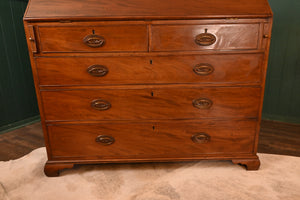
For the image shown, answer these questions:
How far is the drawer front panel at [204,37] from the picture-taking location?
4.44ft

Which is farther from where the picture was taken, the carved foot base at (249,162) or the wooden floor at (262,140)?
the wooden floor at (262,140)

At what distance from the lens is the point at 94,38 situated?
1344 mm

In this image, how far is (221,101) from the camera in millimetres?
1480

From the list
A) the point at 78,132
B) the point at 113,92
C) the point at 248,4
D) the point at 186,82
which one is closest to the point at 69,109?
the point at 78,132

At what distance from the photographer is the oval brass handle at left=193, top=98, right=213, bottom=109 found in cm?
147

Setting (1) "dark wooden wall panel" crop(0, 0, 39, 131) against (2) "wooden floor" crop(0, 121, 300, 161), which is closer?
(2) "wooden floor" crop(0, 121, 300, 161)

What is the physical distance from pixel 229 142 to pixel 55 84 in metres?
1.38

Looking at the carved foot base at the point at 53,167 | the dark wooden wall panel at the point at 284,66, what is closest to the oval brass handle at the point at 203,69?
the carved foot base at the point at 53,167

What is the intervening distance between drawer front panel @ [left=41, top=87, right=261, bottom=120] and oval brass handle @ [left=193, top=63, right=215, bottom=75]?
124mm

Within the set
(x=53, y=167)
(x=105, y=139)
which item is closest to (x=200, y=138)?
(x=105, y=139)

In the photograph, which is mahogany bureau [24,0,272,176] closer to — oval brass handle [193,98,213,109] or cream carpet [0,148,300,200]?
oval brass handle [193,98,213,109]

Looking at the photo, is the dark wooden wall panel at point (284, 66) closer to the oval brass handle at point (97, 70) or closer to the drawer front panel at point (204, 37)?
the drawer front panel at point (204, 37)

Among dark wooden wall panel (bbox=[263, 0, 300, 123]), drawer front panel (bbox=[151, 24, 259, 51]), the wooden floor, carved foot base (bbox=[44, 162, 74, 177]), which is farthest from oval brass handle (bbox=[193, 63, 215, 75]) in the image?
dark wooden wall panel (bbox=[263, 0, 300, 123])

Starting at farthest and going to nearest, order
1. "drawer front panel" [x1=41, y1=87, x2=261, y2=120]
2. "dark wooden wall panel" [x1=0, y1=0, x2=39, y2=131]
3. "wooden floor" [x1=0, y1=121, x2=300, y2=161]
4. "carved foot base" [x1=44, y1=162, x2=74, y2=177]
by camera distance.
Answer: "dark wooden wall panel" [x1=0, y1=0, x2=39, y2=131], "wooden floor" [x1=0, y1=121, x2=300, y2=161], "carved foot base" [x1=44, y1=162, x2=74, y2=177], "drawer front panel" [x1=41, y1=87, x2=261, y2=120]
